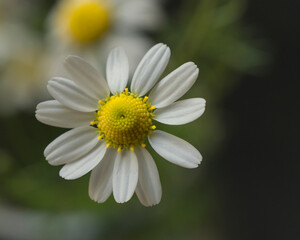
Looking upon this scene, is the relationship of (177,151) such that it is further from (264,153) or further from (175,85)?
(264,153)

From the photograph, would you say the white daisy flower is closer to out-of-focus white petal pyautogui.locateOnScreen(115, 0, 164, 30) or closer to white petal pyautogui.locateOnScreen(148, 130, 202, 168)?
white petal pyautogui.locateOnScreen(148, 130, 202, 168)

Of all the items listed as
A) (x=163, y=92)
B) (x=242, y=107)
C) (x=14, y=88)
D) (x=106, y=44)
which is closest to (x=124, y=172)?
(x=163, y=92)

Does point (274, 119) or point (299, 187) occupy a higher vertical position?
point (274, 119)

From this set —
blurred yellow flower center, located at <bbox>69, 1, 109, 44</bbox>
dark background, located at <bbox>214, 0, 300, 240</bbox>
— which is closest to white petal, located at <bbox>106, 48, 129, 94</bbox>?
blurred yellow flower center, located at <bbox>69, 1, 109, 44</bbox>

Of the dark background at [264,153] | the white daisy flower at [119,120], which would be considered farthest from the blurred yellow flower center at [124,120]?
the dark background at [264,153]

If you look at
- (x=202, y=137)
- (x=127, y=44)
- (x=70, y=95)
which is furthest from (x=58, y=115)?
(x=202, y=137)

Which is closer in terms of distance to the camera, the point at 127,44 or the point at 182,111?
the point at 182,111

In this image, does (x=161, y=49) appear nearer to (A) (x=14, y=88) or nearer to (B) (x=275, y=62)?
(A) (x=14, y=88)

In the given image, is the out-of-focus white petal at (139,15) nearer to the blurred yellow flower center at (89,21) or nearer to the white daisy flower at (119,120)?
the blurred yellow flower center at (89,21)
